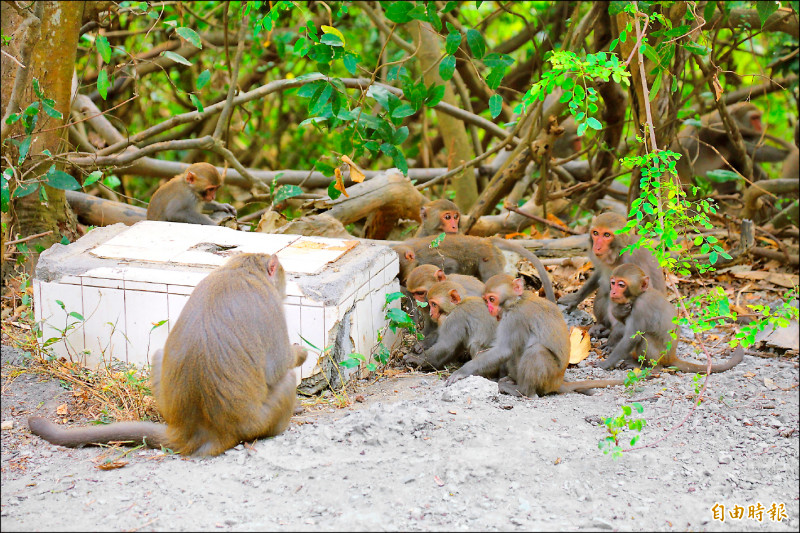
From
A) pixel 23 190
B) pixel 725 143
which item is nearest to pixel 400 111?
pixel 23 190

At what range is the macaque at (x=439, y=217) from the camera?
6883 mm

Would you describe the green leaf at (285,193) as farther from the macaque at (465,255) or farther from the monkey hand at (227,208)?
the macaque at (465,255)

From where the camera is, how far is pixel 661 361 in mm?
5359

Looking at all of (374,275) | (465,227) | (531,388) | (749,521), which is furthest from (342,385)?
(465,227)

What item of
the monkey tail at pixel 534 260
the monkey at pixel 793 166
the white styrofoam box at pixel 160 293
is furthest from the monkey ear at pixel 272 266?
the monkey at pixel 793 166

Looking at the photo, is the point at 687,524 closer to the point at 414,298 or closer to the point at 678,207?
the point at 678,207

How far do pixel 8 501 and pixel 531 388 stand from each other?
287cm

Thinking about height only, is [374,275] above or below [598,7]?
below

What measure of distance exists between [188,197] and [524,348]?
3612mm

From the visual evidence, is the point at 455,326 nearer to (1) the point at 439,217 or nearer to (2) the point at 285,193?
(1) the point at 439,217

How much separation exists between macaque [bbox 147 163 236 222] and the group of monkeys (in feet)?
6.53

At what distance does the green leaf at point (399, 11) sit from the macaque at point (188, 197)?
2928mm

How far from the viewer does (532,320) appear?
197 inches

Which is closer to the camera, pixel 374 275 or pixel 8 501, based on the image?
pixel 8 501
